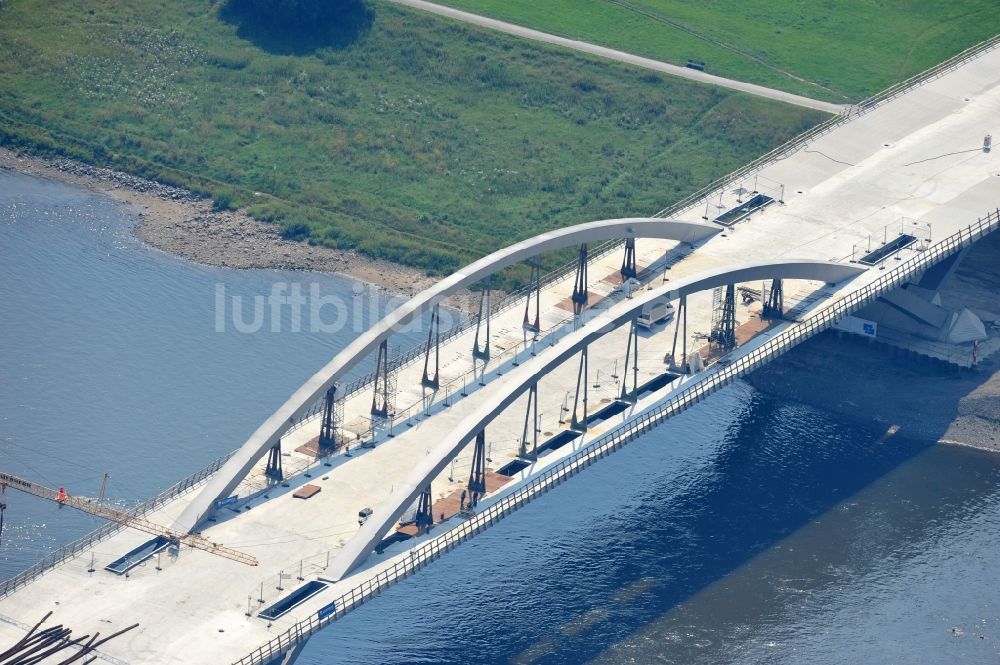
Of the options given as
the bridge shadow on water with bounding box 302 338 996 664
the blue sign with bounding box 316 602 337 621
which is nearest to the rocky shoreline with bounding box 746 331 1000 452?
the bridge shadow on water with bounding box 302 338 996 664

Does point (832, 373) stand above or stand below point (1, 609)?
above

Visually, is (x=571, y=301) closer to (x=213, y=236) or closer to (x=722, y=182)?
(x=722, y=182)

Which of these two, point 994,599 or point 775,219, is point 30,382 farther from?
point 994,599

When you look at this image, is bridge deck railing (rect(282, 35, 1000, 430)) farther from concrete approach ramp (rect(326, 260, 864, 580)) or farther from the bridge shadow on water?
the bridge shadow on water

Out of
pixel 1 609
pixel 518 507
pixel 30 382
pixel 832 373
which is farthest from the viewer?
pixel 832 373

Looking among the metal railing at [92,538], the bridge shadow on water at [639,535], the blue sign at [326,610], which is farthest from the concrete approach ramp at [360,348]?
the blue sign at [326,610]

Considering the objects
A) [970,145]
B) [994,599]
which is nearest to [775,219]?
[970,145]
